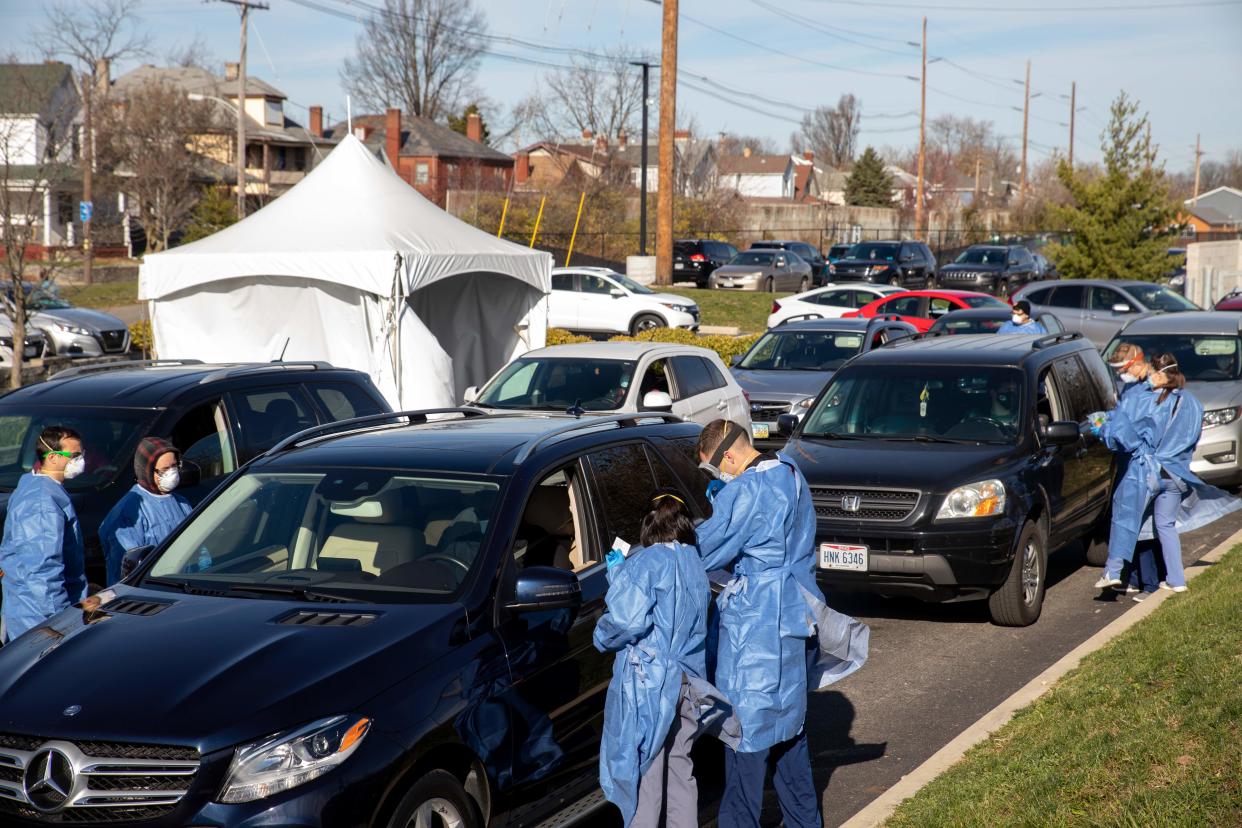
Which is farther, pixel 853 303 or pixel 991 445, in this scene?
pixel 853 303

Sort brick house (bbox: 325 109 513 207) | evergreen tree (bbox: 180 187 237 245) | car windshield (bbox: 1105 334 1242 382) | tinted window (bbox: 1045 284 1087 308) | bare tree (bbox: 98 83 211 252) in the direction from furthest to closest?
brick house (bbox: 325 109 513 207)
bare tree (bbox: 98 83 211 252)
evergreen tree (bbox: 180 187 237 245)
tinted window (bbox: 1045 284 1087 308)
car windshield (bbox: 1105 334 1242 382)

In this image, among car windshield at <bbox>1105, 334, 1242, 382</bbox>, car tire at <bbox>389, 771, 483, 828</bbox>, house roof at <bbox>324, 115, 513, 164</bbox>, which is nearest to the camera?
car tire at <bbox>389, 771, 483, 828</bbox>

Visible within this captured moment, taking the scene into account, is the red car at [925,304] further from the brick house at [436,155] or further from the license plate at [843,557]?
the brick house at [436,155]

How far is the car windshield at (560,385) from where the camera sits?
41.5 ft

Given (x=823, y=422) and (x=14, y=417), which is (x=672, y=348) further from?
(x=14, y=417)

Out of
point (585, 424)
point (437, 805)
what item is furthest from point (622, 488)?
point (437, 805)

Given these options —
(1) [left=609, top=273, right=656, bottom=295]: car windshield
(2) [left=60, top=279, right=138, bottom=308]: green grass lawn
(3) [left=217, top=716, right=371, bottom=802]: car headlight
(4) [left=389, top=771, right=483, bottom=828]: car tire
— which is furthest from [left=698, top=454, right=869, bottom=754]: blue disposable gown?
(2) [left=60, top=279, right=138, bottom=308]: green grass lawn

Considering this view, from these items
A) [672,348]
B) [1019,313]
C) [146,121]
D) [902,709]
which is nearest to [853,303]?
[1019,313]

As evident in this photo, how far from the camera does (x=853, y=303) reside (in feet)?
101

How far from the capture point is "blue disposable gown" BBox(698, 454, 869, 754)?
496 cm

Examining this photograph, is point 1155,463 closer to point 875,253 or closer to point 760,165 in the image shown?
point 875,253

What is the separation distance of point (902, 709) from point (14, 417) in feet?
18.4

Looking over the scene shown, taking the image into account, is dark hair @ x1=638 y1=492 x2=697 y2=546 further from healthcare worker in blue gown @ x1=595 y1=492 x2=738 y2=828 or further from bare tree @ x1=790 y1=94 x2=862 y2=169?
bare tree @ x1=790 y1=94 x2=862 y2=169

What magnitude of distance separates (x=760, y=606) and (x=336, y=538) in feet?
5.58
